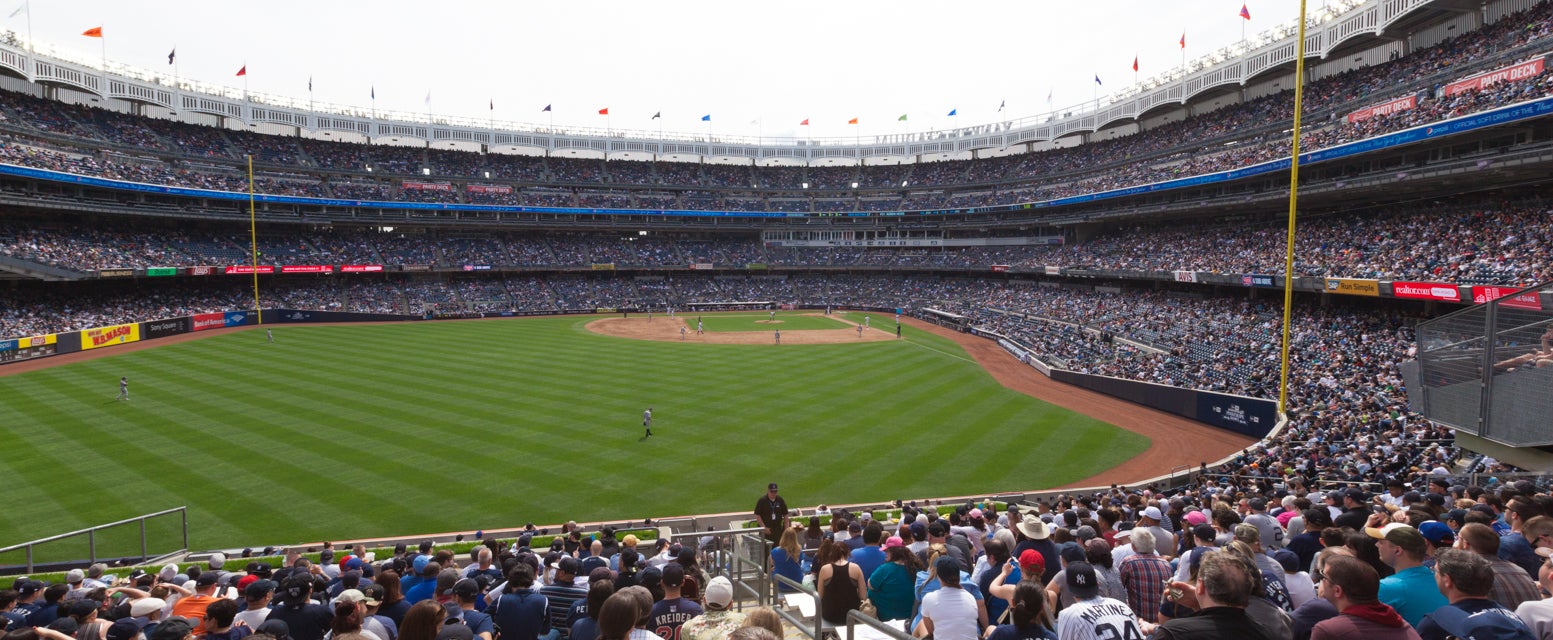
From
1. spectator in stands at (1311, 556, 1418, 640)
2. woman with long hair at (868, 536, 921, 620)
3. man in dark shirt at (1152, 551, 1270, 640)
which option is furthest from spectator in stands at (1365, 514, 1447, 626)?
woman with long hair at (868, 536, 921, 620)

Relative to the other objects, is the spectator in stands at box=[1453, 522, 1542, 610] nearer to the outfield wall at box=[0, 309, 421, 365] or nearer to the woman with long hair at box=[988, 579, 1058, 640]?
the woman with long hair at box=[988, 579, 1058, 640]

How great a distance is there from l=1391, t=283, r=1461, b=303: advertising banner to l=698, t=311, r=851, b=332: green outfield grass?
37686 millimetres

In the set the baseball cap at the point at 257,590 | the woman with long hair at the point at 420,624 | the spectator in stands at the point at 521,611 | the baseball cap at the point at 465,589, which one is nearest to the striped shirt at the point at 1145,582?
the spectator in stands at the point at 521,611

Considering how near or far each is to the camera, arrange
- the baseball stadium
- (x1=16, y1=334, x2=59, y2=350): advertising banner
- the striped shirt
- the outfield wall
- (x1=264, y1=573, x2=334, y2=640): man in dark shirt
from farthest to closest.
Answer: the outfield wall → (x1=16, y1=334, x2=59, y2=350): advertising banner → the baseball stadium → (x1=264, y1=573, x2=334, y2=640): man in dark shirt → the striped shirt

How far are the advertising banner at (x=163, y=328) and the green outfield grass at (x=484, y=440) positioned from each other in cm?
942

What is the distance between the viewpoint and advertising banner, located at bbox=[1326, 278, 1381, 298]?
30.5 m

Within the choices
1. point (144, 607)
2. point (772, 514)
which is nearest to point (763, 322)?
point (772, 514)

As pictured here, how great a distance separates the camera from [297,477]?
20812 mm

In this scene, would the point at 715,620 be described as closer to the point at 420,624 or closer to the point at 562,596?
the point at 420,624

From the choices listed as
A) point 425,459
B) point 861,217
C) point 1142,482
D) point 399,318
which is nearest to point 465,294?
point 399,318

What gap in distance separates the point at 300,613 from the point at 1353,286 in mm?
40126

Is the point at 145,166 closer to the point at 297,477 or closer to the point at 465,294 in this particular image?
the point at 465,294

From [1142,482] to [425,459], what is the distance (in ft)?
74.7

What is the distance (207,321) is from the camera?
54.8m
